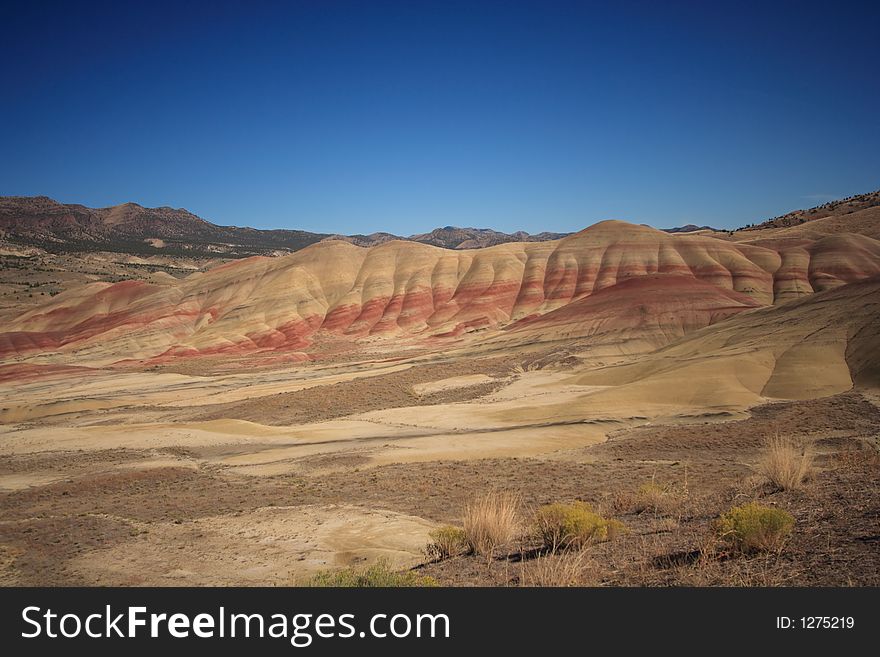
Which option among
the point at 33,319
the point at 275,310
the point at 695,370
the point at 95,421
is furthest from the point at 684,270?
the point at 33,319

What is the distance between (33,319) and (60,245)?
118m

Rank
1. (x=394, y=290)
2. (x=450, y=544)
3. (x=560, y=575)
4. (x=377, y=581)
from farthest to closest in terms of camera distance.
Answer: (x=394, y=290), (x=450, y=544), (x=377, y=581), (x=560, y=575)

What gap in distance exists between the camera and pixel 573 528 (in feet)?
31.6

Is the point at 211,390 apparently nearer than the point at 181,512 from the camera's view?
No

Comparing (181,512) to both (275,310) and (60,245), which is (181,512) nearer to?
(275,310)

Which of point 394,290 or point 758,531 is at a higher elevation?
point 394,290

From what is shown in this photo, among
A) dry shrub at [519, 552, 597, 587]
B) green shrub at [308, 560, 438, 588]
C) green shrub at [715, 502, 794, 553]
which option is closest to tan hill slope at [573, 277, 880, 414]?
green shrub at [715, 502, 794, 553]

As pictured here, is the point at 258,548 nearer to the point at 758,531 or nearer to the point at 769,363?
the point at 758,531

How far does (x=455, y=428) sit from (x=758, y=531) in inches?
946

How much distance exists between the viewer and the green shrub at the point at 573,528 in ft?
31.4

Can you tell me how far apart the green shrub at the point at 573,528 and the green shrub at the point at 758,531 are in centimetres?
227

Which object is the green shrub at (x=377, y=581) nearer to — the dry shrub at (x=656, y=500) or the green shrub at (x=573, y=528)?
the green shrub at (x=573, y=528)

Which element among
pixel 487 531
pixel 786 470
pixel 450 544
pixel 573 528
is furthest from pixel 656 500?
pixel 450 544

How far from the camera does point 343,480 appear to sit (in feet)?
67.8
